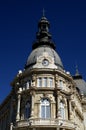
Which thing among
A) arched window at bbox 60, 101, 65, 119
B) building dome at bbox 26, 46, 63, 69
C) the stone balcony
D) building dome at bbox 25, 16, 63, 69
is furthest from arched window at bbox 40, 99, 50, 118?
building dome at bbox 26, 46, 63, 69

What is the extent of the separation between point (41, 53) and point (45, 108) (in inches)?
453

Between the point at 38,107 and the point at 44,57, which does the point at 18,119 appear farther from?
the point at 44,57

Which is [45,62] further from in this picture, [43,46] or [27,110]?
[27,110]

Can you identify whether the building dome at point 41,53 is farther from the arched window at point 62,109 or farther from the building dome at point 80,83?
the building dome at point 80,83

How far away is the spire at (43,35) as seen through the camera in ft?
184

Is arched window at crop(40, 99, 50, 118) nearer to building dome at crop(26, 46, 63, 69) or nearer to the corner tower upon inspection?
the corner tower

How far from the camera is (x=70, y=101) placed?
48281 millimetres

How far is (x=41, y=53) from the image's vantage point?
2050 inches

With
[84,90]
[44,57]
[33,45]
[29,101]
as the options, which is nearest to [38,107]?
[29,101]

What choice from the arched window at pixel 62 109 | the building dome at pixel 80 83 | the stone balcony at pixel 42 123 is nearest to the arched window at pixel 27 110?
the stone balcony at pixel 42 123

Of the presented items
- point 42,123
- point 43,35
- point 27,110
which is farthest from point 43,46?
point 42,123

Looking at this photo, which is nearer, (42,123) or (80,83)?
(42,123)

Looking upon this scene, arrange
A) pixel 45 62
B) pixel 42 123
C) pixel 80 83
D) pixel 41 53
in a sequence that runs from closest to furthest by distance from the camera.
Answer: pixel 42 123
pixel 45 62
pixel 41 53
pixel 80 83

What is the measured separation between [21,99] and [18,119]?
3.91 metres
